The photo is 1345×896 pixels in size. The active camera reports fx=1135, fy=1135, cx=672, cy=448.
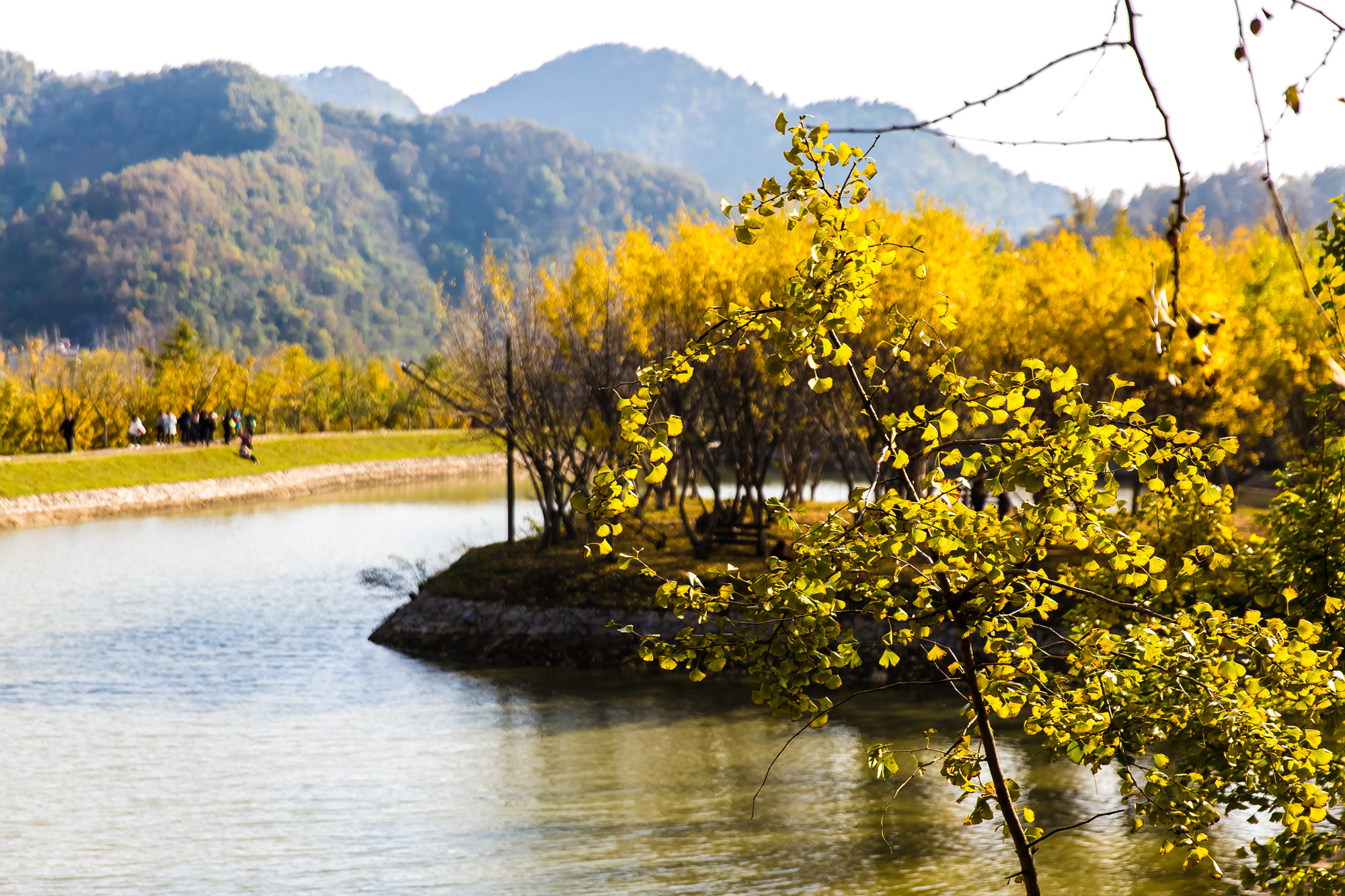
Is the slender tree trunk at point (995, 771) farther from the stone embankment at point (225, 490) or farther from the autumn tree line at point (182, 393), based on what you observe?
the autumn tree line at point (182, 393)

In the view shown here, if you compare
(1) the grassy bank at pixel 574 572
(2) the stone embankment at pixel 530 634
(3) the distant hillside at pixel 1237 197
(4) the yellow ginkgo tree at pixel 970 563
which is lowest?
Answer: (2) the stone embankment at pixel 530 634

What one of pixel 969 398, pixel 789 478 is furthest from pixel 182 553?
pixel 969 398

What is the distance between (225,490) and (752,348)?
1332 inches

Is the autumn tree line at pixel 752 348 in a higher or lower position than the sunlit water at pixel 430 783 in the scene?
higher

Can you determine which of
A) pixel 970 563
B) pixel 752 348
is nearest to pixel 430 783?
pixel 752 348

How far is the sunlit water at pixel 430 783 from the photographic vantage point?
11.3 m

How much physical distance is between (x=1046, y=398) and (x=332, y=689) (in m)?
17.5

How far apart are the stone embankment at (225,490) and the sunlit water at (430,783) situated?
16394 mm

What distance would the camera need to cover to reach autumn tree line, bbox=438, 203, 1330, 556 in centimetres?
2092

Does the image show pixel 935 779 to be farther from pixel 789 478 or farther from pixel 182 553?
pixel 182 553

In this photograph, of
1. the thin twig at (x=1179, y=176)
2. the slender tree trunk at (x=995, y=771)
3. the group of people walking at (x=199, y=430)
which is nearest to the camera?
the thin twig at (x=1179, y=176)

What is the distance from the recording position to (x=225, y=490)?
151 feet

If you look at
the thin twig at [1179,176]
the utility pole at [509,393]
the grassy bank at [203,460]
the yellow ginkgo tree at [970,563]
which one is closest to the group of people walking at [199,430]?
the grassy bank at [203,460]

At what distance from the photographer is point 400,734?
624 inches
